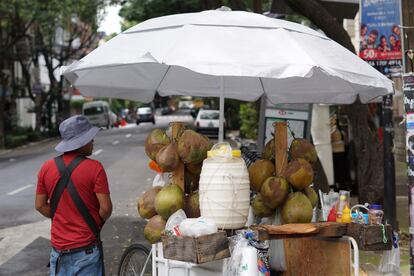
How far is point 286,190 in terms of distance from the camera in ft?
14.4

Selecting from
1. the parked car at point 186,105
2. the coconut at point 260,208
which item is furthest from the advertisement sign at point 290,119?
the parked car at point 186,105

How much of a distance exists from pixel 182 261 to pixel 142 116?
54.6 meters

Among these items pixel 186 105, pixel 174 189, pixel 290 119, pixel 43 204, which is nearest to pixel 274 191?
pixel 174 189

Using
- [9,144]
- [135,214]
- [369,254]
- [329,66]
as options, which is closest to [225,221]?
[329,66]

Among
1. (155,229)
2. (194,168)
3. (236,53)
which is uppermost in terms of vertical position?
(236,53)

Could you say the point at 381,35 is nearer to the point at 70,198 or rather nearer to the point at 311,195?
the point at 311,195

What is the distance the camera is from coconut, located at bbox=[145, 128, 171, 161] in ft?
15.3

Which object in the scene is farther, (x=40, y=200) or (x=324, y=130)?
(x=324, y=130)

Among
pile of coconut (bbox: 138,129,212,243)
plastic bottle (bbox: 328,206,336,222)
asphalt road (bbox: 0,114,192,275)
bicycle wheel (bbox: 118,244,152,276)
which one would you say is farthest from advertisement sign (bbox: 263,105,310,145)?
pile of coconut (bbox: 138,129,212,243)

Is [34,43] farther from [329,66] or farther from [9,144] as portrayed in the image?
[329,66]

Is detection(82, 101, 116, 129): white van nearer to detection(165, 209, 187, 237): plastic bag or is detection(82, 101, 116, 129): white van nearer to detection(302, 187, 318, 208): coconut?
detection(302, 187, 318, 208): coconut

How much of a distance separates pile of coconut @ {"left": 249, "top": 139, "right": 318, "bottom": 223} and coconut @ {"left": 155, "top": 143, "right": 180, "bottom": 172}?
64 centimetres

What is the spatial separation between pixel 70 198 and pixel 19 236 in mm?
5381

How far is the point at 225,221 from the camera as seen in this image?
13.5 ft
